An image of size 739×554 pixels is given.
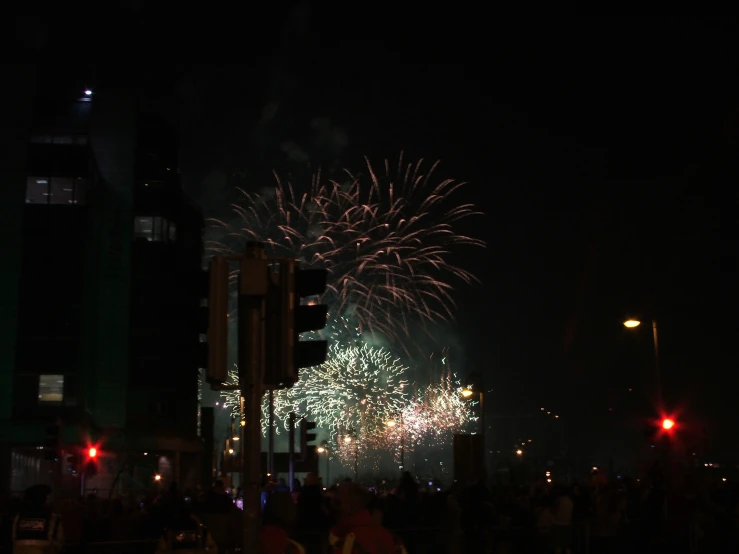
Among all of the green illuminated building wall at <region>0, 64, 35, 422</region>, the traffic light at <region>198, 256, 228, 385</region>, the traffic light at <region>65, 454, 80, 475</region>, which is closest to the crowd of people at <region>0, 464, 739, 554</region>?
the traffic light at <region>198, 256, 228, 385</region>

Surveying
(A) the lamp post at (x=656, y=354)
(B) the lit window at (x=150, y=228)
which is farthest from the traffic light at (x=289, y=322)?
(B) the lit window at (x=150, y=228)

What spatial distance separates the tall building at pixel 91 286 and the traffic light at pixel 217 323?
37.8m

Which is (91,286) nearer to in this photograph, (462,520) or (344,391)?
(344,391)

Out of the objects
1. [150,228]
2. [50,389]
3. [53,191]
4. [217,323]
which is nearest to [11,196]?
[53,191]

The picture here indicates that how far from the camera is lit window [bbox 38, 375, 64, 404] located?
164ft

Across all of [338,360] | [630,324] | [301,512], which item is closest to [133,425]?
[338,360]

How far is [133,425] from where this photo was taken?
60.4 metres

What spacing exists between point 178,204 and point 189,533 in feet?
188

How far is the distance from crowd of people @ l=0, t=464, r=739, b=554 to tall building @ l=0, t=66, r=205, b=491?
89.3ft

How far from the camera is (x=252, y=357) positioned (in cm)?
703

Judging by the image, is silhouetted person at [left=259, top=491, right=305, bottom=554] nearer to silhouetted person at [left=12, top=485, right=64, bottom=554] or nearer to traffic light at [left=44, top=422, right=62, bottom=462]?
silhouetted person at [left=12, top=485, right=64, bottom=554]

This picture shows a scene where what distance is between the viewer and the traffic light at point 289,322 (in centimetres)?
710

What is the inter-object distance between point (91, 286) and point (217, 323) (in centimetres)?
5141

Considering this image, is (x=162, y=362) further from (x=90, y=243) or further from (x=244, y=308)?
(x=244, y=308)
